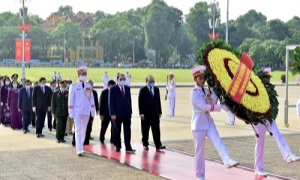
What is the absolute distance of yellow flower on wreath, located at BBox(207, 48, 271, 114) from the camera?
8.75 metres

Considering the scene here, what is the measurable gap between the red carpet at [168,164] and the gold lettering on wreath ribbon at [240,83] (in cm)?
197

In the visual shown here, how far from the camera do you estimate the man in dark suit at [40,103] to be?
15.9 m

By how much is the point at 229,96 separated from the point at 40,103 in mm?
8986

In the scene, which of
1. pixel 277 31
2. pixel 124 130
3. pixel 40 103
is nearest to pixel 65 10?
pixel 277 31

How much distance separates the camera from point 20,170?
10.5m

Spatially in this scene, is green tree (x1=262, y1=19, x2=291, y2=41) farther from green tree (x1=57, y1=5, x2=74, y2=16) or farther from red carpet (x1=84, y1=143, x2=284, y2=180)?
red carpet (x1=84, y1=143, x2=284, y2=180)

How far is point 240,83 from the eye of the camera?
8.70 metres

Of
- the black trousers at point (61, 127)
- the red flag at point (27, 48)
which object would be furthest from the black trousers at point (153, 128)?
the red flag at point (27, 48)

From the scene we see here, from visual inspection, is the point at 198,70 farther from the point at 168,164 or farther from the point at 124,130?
the point at 124,130

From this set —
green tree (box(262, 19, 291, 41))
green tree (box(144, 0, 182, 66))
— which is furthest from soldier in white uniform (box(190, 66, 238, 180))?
green tree (box(262, 19, 291, 41))

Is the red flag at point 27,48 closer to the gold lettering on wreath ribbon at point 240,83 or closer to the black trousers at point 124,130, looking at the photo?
the black trousers at point 124,130

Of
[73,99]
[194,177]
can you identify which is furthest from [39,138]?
[194,177]

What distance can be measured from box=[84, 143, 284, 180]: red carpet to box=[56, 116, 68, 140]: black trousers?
4.17ft

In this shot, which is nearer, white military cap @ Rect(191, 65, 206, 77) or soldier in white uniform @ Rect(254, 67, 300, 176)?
white military cap @ Rect(191, 65, 206, 77)
